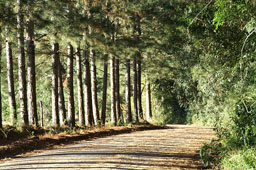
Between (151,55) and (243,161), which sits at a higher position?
(151,55)

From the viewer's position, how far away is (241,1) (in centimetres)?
675

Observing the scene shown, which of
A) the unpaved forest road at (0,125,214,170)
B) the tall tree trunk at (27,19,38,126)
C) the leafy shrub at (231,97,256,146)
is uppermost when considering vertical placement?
the tall tree trunk at (27,19,38,126)

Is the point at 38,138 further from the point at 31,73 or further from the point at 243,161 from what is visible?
the point at 243,161

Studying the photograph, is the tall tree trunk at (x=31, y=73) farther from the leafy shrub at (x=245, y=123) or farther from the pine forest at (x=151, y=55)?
the leafy shrub at (x=245, y=123)

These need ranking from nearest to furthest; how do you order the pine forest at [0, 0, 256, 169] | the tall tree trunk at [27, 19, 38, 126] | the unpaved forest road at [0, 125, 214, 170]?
the unpaved forest road at [0, 125, 214, 170] → the pine forest at [0, 0, 256, 169] → the tall tree trunk at [27, 19, 38, 126]

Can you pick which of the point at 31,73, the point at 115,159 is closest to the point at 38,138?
the point at 31,73

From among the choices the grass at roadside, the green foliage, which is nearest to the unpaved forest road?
the green foliage

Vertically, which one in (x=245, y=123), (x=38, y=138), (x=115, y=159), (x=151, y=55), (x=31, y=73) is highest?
(x=151, y=55)

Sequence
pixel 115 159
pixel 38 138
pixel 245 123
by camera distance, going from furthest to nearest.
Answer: pixel 38 138 → pixel 115 159 → pixel 245 123

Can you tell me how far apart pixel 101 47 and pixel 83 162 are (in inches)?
407

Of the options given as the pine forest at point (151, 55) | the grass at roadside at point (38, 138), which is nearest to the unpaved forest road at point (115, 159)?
the pine forest at point (151, 55)

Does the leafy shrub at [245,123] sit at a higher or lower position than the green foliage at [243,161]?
higher

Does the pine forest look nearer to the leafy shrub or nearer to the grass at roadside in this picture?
the leafy shrub

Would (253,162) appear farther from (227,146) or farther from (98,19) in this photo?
(98,19)
